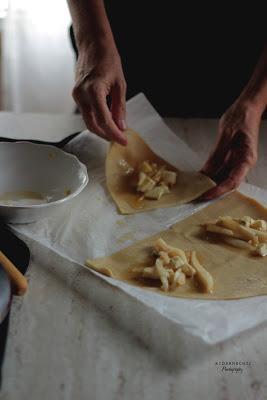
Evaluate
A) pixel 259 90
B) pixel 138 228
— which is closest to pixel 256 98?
pixel 259 90

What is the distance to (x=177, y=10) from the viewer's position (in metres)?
1.45

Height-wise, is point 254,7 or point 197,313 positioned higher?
point 254,7

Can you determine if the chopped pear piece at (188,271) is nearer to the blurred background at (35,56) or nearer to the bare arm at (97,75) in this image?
the bare arm at (97,75)

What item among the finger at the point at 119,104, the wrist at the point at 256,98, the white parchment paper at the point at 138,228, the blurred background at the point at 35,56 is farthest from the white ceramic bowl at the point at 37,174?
the blurred background at the point at 35,56

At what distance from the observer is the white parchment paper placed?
0.88 m

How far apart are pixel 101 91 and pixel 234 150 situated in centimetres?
32

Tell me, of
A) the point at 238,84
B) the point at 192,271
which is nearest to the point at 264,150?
the point at 238,84

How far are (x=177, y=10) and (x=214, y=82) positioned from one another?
0.73 feet

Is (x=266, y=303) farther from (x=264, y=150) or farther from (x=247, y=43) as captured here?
(x=247, y=43)

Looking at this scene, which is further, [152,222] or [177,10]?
[177,10]

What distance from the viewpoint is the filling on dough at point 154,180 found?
123cm

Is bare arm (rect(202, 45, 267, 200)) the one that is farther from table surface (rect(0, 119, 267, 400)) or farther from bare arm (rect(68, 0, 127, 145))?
table surface (rect(0, 119, 267, 400))

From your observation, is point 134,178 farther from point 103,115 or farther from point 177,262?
point 177,262

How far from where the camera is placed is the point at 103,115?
1.23 metres
